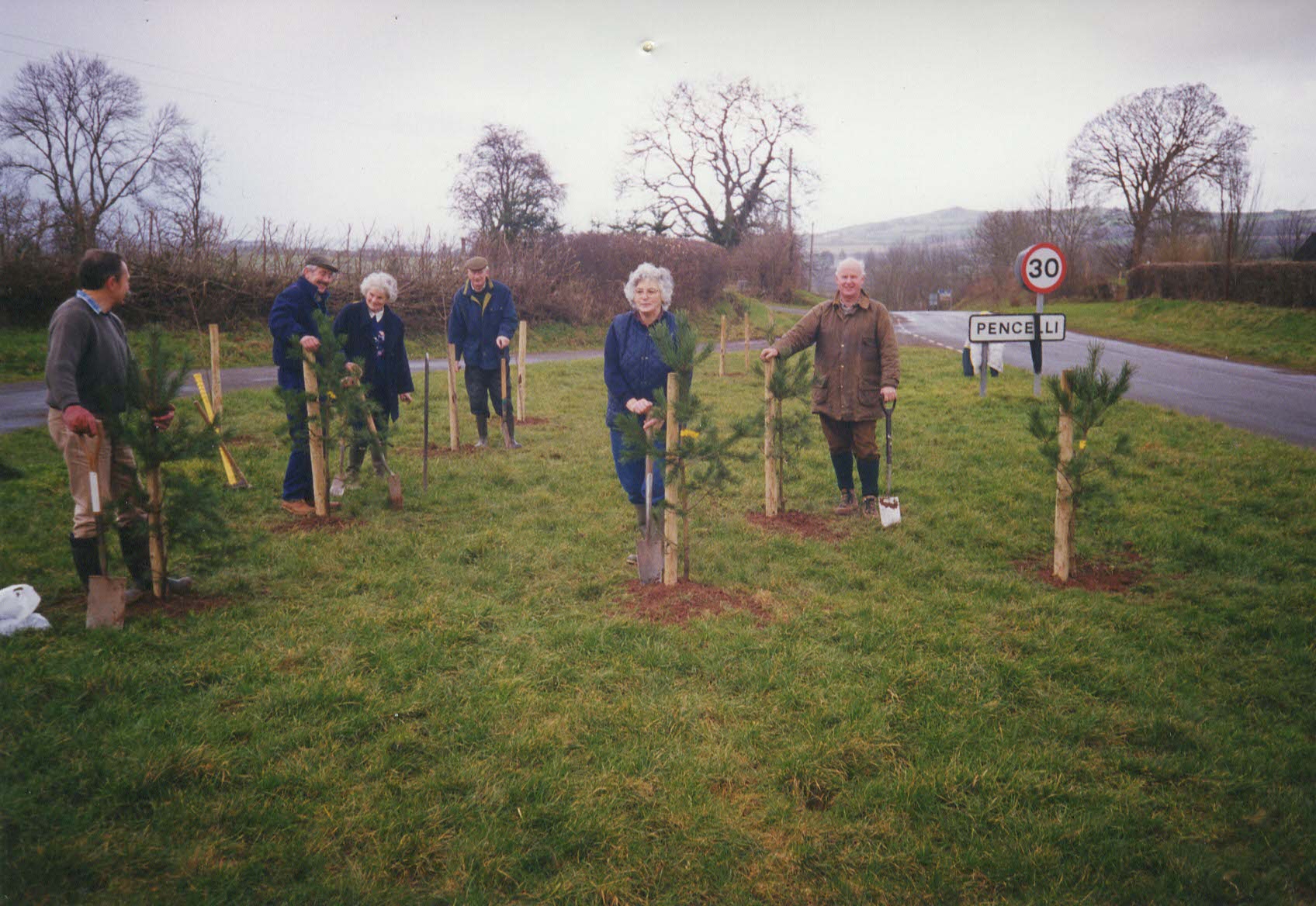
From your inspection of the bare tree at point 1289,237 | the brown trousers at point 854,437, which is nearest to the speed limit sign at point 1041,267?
the brown trousers at point 854,437

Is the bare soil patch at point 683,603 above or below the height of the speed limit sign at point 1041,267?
below

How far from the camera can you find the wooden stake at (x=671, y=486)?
473 centimetres

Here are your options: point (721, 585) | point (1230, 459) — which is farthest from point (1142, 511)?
point (721, 585)

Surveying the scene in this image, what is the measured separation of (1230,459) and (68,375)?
33.0 feet

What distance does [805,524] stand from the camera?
6.66 meters

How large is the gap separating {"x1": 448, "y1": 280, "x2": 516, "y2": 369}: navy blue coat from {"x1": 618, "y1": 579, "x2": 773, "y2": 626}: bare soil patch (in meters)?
4.76

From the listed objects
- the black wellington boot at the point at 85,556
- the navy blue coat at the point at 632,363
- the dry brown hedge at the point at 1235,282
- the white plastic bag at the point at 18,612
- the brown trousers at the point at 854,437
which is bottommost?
the white plastic bag at the point at 18,612

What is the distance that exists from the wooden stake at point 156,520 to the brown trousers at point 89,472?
0.10 meters

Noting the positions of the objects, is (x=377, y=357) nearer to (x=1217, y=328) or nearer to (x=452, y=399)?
(x=452, y=399)

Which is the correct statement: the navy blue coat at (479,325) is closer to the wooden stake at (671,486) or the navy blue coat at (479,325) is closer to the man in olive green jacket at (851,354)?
the man in olive green jacket at (851,354)

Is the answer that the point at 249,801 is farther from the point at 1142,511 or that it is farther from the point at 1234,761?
the point at 1142,511

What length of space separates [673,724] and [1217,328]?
2594cm

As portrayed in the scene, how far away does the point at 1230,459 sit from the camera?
26.9ft

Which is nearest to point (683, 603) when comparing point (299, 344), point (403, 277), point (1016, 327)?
point (299, 344)
